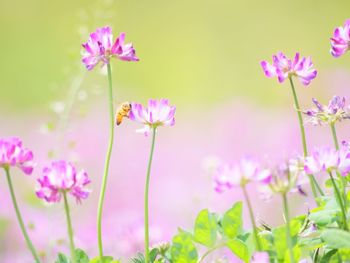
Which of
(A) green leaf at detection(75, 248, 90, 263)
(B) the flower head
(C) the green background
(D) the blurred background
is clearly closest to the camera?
(B) the flower head

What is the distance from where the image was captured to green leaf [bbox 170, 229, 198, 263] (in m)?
0.61

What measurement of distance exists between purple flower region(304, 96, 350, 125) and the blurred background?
40.9 inches

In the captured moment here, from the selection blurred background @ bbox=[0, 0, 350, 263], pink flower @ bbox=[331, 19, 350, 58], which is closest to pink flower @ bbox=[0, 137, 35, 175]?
pink flower @ bbox=[331, 19, 350, 58]

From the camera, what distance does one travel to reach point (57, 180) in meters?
0.55

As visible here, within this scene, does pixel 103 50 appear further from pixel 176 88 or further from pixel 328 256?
pixel 176 88

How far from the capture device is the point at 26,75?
3.83 m

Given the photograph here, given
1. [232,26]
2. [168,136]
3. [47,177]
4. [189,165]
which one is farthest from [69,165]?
[232,26]

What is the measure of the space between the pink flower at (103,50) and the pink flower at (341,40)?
173mm

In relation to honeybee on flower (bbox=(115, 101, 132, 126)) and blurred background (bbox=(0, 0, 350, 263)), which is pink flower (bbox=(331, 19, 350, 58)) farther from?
blurred background (bbox=(0, 0, 350, 263))

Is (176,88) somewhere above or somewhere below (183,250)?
above

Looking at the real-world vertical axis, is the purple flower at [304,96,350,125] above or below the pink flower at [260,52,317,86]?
below

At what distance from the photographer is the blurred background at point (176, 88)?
226cm

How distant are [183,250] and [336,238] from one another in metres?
0.16

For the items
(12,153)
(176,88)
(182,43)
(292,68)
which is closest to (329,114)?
(292,68)
